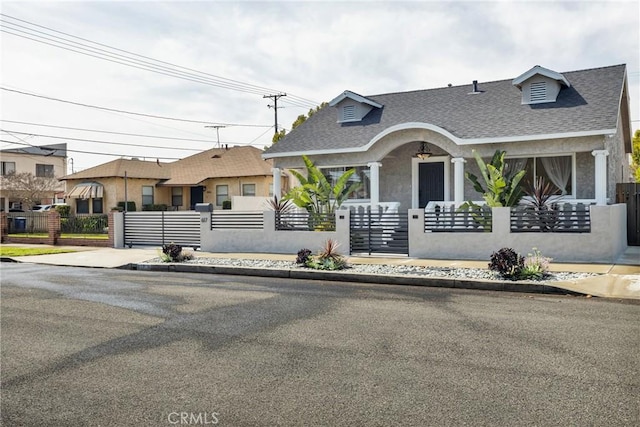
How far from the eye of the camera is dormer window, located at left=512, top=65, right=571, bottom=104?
62.2ft

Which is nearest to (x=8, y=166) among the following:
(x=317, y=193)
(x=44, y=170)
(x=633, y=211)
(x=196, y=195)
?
(x=44, y=170)

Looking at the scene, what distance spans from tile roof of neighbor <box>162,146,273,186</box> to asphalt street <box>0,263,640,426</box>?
2632 cm

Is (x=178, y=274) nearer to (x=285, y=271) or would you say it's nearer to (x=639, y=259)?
(x=285, y=271)

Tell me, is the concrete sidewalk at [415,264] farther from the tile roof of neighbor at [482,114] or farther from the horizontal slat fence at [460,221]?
the tile roof of neighbor at [482,114]

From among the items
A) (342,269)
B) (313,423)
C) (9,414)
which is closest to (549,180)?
(342,269)

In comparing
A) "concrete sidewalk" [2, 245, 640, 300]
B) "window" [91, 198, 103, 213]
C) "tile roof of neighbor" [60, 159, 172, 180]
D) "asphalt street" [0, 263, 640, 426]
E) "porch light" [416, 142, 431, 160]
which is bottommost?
"asphalt street" [0, 263, 640, 426]

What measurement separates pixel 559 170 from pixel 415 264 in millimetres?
7288

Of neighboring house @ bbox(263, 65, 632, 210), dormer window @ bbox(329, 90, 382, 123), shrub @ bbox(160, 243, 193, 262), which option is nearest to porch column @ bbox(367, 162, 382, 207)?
neighboring house @ bbox(263, 65, 632, 210)

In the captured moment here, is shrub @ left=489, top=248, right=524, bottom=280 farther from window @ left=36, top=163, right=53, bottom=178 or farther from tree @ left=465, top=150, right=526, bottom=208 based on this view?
→ window @ left=36, top=163, right=53, bottom=178

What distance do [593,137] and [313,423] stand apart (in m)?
15.6

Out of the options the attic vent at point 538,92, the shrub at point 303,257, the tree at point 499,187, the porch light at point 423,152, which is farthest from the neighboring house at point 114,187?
the attic vent at point 538,92

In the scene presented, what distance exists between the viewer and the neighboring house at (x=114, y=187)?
37156 mm

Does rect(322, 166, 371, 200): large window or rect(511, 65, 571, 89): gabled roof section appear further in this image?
rect(322, 166, 371, 200): large window

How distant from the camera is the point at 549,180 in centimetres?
1858
